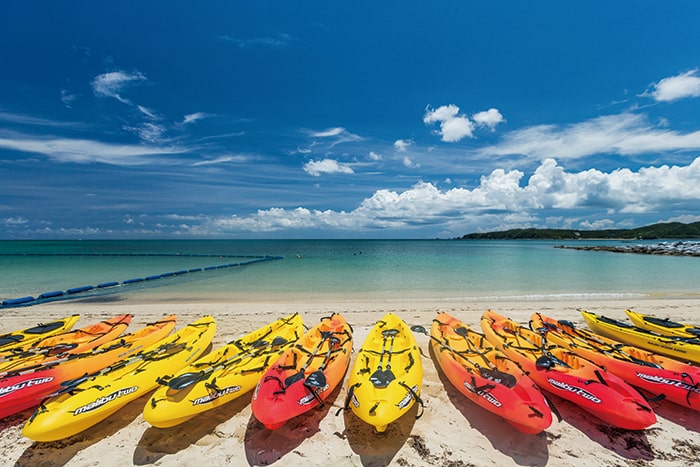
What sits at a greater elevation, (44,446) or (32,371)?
(32,371)

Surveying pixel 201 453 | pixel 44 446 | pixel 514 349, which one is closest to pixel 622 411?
pixel 514 349

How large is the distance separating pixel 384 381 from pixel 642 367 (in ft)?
15.0

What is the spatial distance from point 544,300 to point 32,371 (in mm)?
16875

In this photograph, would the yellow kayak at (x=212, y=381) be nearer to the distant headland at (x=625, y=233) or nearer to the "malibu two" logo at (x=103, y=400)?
the "malibu two" logo at (x=103, y=400)

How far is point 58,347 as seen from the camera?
6.72 m

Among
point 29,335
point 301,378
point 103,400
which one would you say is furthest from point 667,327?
point 29,335

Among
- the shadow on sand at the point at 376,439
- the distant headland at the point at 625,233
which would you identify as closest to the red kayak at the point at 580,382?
the shadow on sand at the point at 376,439

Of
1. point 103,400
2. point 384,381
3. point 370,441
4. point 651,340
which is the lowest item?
point 370,441

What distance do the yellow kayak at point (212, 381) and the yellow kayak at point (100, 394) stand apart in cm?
60

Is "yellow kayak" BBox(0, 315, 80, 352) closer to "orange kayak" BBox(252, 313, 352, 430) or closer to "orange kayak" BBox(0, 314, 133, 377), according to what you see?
"orange kayak" BBox(0, 314, 133, 377)

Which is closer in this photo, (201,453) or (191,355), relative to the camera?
(201,453)

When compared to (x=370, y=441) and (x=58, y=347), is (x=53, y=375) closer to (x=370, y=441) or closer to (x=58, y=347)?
(x=58, y=347)

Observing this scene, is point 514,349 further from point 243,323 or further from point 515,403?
point 243,323

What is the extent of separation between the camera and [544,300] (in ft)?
45.5
